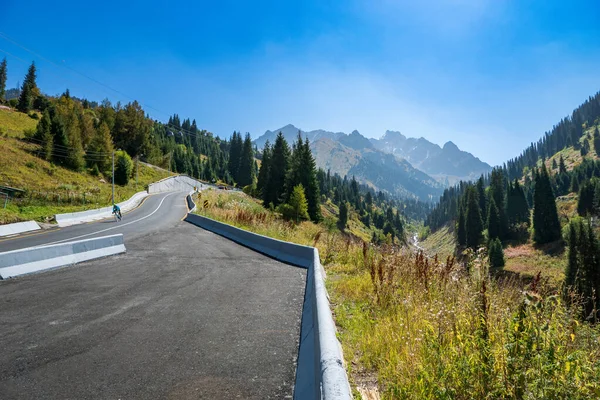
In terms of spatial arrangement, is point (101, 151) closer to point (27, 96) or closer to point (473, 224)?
point (27, 96)

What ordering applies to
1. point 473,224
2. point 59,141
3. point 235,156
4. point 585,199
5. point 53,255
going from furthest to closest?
1. point 235,156
2. point 585,199
3. point 473,224
4. point 59,141
5. point 53,255

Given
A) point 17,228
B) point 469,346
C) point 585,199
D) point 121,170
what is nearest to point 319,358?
point 469,346

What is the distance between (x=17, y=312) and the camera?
19.3 ft

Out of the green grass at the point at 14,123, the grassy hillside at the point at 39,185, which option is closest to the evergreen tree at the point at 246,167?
the grassy hillside at the point at 39,185

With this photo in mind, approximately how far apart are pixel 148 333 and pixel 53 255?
276 inches

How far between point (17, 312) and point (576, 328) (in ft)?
29.0

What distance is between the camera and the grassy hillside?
28377 millimetres

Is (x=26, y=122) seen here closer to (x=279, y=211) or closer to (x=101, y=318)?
(x=279, y=211)

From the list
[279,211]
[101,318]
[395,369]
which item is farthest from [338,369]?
[279,211]

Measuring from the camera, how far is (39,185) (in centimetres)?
3816

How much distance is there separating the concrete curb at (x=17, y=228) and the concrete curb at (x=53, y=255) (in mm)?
11699

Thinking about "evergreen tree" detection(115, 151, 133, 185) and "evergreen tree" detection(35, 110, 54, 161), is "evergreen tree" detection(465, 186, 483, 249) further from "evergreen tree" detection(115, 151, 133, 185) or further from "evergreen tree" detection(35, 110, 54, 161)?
"evergreen tree" detection(35, 110, 54, 161)

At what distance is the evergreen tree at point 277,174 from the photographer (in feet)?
187

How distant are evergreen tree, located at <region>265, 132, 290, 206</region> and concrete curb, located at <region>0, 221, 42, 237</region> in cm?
3781
